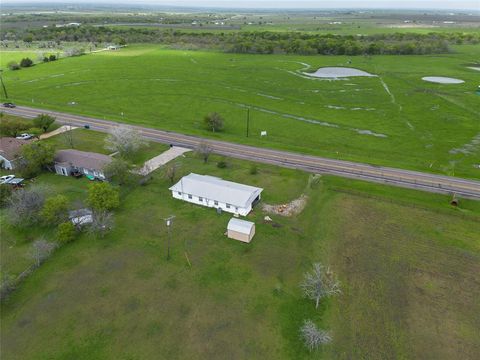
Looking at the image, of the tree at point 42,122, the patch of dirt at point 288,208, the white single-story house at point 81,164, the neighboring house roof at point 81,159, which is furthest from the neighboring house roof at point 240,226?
the tree at point 42,122

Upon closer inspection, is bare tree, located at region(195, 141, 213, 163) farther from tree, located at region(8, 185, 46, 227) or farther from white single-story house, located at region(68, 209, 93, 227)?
tree, located at region(8, 185, 46, 227)

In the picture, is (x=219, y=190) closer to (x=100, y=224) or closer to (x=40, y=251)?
(x=100, y=224)

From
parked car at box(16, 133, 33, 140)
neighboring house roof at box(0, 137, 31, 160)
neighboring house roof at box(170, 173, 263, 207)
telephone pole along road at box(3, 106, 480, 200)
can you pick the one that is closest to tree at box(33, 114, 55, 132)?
parked car at box(16, 133, 33, 140)

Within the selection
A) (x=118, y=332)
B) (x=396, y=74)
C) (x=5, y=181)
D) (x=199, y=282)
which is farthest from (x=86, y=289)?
(x=396, y=74)

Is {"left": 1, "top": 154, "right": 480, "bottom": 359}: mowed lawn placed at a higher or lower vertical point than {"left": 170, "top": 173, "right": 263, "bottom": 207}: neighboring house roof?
lower

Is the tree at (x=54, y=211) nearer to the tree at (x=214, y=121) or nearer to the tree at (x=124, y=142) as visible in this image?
the tree at (x=124, y=142)
